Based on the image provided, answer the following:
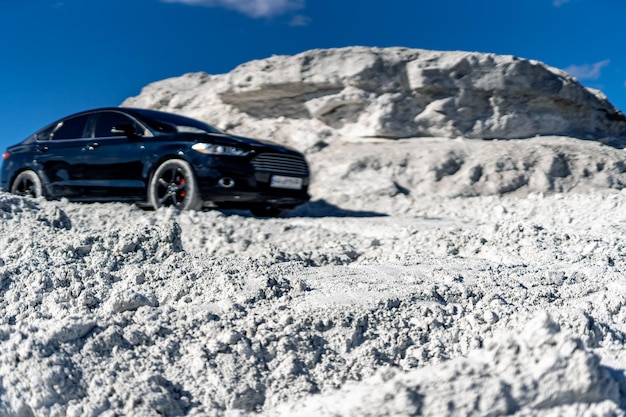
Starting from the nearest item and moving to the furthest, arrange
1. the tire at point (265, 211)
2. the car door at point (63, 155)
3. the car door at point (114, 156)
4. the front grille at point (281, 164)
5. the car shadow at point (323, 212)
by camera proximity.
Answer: the front grille at point (281, 164), the car door at point (114, 156), the tire at point (265, 211), the car door at point (63, 155), the car shadow at point (323, 212)

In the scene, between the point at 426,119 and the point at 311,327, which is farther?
the point at 426,119

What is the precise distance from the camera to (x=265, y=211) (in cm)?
1017

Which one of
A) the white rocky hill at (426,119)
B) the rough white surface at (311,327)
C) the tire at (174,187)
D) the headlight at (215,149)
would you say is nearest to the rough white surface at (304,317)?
the rough white surface at (311,327)

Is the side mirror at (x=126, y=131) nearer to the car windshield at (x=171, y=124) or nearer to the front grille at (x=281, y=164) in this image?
the car windshield at (x=171, y=124)

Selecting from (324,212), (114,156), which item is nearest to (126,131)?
(114,156)

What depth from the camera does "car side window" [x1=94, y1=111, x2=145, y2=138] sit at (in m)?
10.0

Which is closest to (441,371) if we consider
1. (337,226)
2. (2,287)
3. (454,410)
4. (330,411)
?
(454,410)

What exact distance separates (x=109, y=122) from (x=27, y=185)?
1732 mm

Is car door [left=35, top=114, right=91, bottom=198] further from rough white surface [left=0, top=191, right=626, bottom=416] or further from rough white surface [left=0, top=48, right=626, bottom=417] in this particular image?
rough white surface [left=0, top=191, right=626, bottom=416]

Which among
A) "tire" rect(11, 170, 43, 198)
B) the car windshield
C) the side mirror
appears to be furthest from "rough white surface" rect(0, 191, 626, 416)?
"tire" rect(11, 170, 43, 198)

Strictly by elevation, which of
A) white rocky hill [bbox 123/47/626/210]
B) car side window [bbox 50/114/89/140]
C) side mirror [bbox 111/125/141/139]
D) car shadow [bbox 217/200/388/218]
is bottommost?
car shadow [bbox 217/200/388/218]

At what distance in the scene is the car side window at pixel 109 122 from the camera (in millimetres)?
10023

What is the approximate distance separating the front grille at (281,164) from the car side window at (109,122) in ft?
6.11

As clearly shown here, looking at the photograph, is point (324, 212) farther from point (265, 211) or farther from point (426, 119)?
point (426, 119)
